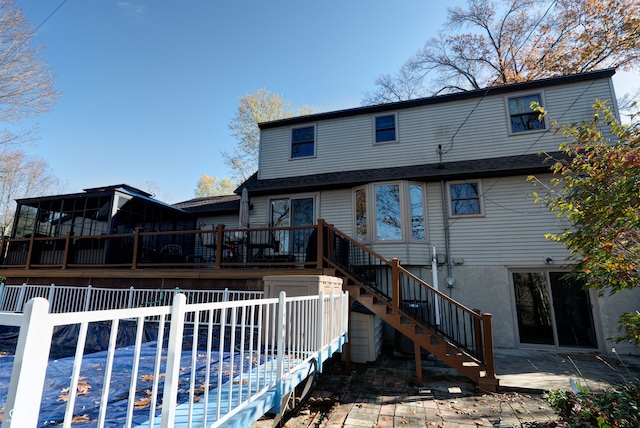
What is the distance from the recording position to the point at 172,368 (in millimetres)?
1598

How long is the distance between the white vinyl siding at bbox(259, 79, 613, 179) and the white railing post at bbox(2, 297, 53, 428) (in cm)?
949

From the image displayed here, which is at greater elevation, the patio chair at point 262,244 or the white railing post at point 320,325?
the patio chair at point 262,244

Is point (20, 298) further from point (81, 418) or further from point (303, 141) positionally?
point (303, 141)

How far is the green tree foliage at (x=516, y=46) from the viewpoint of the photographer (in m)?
13.6

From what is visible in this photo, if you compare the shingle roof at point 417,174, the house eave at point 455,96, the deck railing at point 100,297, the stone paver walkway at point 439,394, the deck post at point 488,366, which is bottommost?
the stone paver walkway at point 439,394

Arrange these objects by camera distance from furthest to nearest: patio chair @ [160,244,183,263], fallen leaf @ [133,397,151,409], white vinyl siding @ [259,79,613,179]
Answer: patio chair @ [160,244,183,263]
white vinyl siding @ [259,79,613,179]
fallen leaf @ [133,397,151,409]

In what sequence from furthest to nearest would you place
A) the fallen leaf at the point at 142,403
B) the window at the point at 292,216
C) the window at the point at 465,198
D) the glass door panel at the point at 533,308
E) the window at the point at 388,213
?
the window at the point at 292,216, the window at the point at 388,213, the window at the point at 465,198, the glass door panel at the point at 533,308, the fallen leaf at the point at 142,403

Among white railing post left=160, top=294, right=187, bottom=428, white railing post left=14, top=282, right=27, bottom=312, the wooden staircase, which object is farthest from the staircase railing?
white railing post left=14, top=282, right=27, bottom=312

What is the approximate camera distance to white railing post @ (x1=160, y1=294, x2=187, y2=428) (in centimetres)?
154

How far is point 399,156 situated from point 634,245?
6361 millimetres

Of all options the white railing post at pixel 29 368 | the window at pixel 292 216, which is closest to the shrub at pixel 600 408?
the white railing post at pixel 29 368

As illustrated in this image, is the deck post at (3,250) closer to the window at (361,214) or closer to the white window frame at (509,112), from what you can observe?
the window at (361,214)

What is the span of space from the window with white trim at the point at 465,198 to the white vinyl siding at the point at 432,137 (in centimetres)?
88

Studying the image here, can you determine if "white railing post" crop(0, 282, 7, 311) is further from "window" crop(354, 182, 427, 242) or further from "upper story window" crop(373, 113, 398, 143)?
"upper story window" crop(373, 113, 398, 143)
